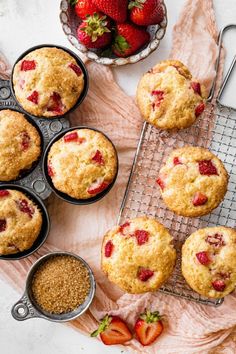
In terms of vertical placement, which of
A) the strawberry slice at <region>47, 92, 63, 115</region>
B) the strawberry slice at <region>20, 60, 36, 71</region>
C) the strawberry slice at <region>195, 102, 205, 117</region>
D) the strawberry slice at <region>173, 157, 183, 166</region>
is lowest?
the strawberry slice at <region>173, 157, 183, 166</region>

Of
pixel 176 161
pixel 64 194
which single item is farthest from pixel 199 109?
pixel 64 194

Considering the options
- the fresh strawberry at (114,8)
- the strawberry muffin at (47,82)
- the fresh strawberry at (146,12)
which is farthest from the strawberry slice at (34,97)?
the fresh strawberry at (146,12)

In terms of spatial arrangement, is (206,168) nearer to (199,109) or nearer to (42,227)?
(199,109)

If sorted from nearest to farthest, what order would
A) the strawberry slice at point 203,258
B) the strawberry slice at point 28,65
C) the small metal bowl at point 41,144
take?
1. the strawberry slice at point 203,258
2. the strawberry slice at point 28,65
3. the small metal bowl at point 41,144

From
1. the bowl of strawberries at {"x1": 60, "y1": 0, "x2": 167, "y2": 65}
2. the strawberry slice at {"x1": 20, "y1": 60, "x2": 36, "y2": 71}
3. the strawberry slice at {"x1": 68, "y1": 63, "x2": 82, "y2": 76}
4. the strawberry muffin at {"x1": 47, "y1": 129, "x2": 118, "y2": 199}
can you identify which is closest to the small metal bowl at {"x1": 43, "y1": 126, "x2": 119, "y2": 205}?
the strawberry muffin at {"x1": 47, "y1": 129, "x2": 118, "y2": 199}

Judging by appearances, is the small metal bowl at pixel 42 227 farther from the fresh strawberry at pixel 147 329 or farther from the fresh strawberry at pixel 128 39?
the fresh strawberry at pixel 128 39

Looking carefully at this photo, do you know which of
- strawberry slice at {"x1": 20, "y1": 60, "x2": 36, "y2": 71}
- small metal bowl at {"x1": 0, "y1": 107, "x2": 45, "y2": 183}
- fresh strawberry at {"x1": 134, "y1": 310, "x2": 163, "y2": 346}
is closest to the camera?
strawberry slice at {"x1": 20, "y1": 60, "x2": 36, "y2": 71}

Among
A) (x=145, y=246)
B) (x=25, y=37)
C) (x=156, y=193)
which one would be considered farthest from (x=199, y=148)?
(x=25, y=37)

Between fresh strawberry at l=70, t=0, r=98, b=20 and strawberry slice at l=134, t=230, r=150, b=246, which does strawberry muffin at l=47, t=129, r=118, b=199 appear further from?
fresh strawberry at l=70, t=0, r=98, b=20
